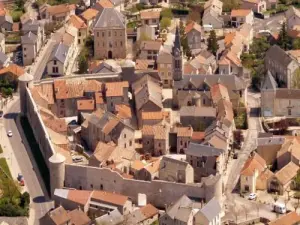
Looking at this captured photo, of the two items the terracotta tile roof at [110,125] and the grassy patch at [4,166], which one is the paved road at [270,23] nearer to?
the terracotta tile roof at [110,125]

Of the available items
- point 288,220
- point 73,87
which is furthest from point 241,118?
point 288,220

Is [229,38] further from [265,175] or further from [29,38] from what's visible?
[265,175]

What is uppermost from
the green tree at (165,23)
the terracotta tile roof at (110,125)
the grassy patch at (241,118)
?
the green tree at (165,23)

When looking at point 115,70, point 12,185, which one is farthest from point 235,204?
point 115,70

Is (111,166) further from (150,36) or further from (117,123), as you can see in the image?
(150,36)

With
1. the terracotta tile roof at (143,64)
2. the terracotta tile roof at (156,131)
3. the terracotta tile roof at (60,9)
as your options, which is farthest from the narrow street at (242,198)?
the terracotta tile roof at (60,9)
